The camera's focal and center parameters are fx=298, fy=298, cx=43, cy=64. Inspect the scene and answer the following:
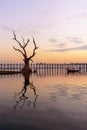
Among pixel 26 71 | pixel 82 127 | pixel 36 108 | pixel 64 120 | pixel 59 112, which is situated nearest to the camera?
pixel 82 127

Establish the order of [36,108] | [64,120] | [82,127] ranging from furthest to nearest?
[36,108] < [64,120] < [82,127]

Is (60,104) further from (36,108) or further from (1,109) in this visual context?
(1,109)

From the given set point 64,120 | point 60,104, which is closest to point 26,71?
point 60,104

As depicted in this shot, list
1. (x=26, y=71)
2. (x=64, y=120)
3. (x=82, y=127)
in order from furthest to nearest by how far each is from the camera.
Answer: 1. (x=26, y=71)
2. (x=64, y=120)
3. (x=82, y=127)

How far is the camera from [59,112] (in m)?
13.0

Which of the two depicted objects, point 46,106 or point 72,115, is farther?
point 46,106

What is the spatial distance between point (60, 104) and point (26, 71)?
4177cm

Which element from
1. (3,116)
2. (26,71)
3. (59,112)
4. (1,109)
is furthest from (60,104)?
(26,71)

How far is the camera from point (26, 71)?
56.9m

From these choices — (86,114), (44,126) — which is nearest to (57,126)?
(44,126)

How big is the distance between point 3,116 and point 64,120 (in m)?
2.46

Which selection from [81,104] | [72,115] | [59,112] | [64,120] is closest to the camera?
[64,120]

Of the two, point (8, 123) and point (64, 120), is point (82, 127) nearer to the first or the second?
point (64, 120)

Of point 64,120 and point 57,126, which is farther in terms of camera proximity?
point 64,120
